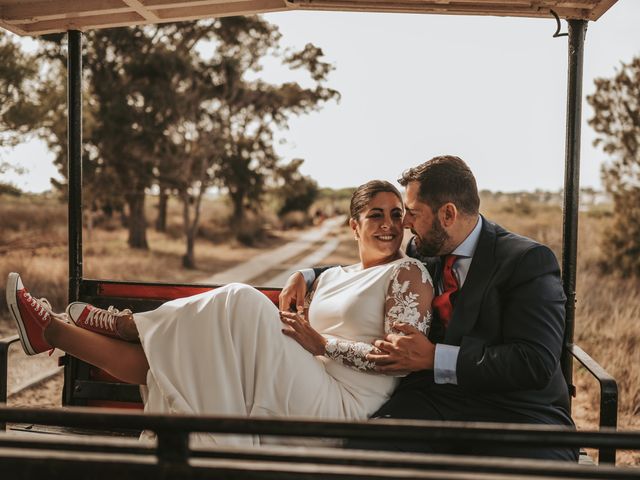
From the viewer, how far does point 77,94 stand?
311 cm

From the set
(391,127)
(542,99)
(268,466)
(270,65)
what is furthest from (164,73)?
(268,466)

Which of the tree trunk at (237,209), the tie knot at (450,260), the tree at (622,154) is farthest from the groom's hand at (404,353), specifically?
the tree trunk at (237,209)

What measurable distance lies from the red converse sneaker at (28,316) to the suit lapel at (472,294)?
171cm

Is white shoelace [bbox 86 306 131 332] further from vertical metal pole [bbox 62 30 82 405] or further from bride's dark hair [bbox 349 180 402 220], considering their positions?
bride's dark hair [bbox 349 180 402 220]

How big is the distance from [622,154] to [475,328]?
34.1ft

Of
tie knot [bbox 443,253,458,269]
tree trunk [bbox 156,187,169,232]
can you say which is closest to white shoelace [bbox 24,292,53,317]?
tie knot [bbox 443,253,458,269]

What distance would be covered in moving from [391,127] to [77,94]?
19671 mm

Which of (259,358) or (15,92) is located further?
(15,92)

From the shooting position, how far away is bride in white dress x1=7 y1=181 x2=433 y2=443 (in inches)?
91.2

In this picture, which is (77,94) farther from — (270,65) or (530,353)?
(270,65)

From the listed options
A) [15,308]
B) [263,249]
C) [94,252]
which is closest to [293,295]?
[15,308]

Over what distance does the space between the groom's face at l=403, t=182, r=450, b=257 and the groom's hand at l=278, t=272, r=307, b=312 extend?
681 mm

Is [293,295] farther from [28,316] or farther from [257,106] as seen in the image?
[257,106]

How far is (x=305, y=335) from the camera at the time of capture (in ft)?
8.13
